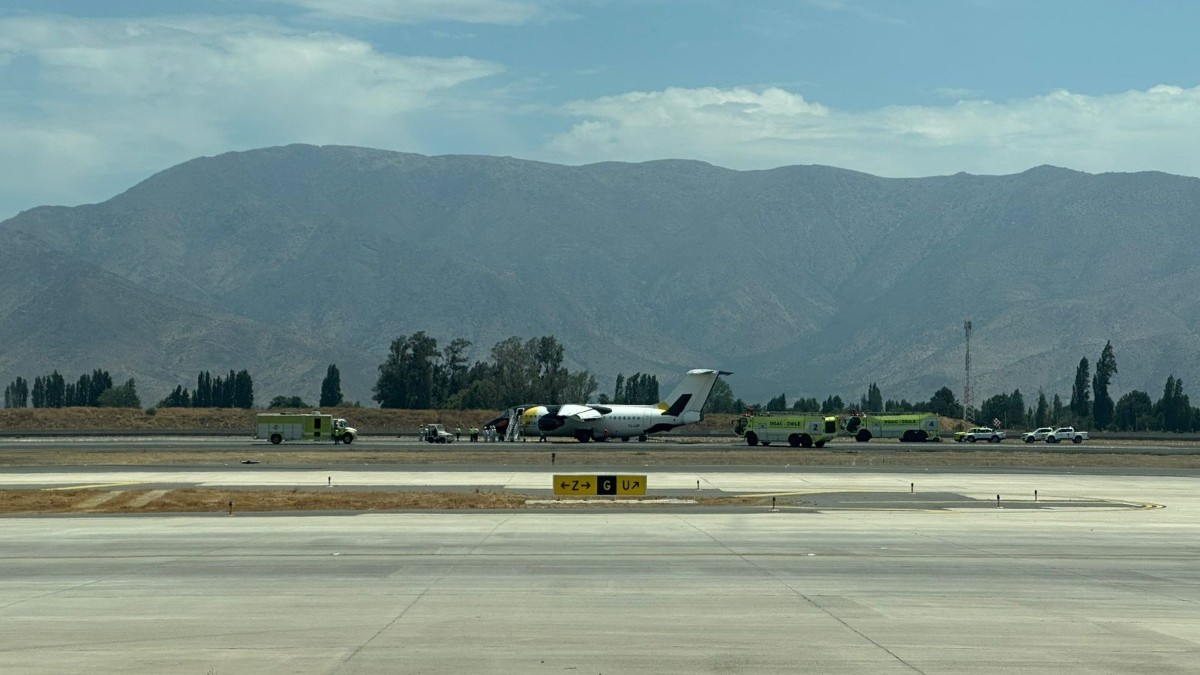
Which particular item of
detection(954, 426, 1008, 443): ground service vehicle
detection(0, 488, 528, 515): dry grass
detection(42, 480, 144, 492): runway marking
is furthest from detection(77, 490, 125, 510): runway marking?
detection(954, 426, 1008, 443): ground service vehicle

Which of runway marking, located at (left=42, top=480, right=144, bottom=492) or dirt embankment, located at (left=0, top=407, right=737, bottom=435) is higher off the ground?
dirt embankment, located at (left=0, top=407, right=737, bottom=435)

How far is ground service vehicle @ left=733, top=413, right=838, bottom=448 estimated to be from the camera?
10019cm

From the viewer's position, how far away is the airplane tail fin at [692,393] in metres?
108

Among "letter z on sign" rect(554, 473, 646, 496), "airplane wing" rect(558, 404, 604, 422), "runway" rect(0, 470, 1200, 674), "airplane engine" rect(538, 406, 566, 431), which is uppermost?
"airplane wing" rect(558, 404, 604, 422)

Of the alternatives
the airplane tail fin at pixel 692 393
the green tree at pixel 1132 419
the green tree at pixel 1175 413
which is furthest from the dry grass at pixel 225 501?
the green tree at pixel 1132 419

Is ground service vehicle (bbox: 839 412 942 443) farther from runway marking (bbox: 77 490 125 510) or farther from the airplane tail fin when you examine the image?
runway marking (bbox: 77 490 125 510)

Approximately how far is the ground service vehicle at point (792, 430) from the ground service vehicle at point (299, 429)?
Answer: 3267 centimetres

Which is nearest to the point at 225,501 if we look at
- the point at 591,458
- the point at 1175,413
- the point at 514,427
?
the point at 591,458

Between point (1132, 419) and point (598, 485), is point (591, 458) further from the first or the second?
point (1132, 419)

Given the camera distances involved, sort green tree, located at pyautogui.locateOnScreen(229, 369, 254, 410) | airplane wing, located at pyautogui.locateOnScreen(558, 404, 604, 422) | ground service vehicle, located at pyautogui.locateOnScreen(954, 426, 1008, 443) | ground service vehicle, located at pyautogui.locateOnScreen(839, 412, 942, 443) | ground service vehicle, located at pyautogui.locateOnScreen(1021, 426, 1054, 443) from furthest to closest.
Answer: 1. green tree, located at pyautogui.locateOnScreen(229, 369, 254, 410)
2. ground service vehicle, located at pyautogui.locateOnScreen(1021, 426, 1054, 443)
3. ground service vehicle, located at pyautogui.locateOnScreen(954, 426, 1008, 443)
4. ground service vehicle, located at pyautogui.locateOnScreen(839, 412, 942, 443)
5. airplane wing, located at pyautogui.locateOnScreen(558, 404, 604, 422)

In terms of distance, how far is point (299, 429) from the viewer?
10362 centimetres

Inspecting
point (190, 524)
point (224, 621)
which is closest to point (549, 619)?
point (224, 621)

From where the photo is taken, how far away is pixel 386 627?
2294 centimetres

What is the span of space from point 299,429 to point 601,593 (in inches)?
3170
